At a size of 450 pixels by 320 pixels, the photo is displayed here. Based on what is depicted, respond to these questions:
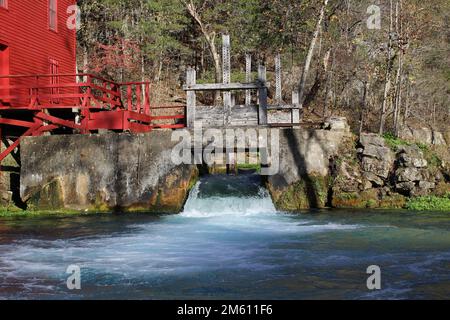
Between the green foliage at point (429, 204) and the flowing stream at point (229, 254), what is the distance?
856 mm

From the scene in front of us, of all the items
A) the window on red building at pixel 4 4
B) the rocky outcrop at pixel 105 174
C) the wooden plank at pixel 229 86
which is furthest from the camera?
the window on red building at pixel 4 4

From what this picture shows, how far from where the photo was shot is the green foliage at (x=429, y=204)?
1592 centimetres

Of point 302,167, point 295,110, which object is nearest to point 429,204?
point 302,167

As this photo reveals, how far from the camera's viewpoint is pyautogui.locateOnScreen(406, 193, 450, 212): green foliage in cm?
1592

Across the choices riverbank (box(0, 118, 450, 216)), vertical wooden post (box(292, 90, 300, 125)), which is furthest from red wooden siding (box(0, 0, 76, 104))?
vertical wooden post (box(292, 90, 300, 125))

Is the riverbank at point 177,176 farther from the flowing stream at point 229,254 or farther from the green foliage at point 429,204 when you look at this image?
the flowing stream at point 229,254

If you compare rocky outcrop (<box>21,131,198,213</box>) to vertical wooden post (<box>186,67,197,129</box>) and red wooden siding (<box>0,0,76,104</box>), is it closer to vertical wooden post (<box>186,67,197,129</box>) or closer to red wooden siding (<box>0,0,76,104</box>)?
vertical wooden post (<box>186,67,197,129</box>)

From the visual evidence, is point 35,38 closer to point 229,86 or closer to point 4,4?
point 4,4

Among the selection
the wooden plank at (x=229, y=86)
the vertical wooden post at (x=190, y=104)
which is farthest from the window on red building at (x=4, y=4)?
the wooden plank at (x=229, y=86)

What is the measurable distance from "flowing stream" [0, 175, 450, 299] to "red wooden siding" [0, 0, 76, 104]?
8.68 m
